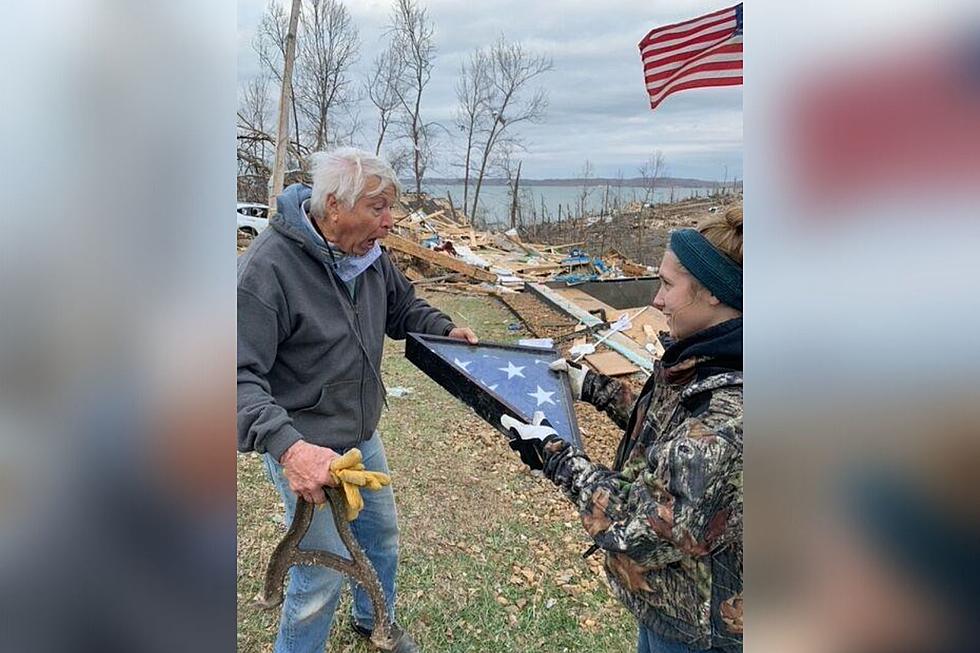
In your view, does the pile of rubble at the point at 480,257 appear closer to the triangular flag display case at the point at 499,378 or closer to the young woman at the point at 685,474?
the triangular flag display case at the point at 499,378

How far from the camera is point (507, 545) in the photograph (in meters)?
2.81

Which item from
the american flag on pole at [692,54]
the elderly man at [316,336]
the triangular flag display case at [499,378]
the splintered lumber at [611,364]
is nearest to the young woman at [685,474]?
the triangular flag display case at [499,378]

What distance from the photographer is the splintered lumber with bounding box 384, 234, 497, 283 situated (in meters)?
8.34

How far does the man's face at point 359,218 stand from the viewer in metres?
1.56

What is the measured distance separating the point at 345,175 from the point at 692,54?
142 cm

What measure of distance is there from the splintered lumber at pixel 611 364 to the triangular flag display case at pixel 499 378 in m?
2.72

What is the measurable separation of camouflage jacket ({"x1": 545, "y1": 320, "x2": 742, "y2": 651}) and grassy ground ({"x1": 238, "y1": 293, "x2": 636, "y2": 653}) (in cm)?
118

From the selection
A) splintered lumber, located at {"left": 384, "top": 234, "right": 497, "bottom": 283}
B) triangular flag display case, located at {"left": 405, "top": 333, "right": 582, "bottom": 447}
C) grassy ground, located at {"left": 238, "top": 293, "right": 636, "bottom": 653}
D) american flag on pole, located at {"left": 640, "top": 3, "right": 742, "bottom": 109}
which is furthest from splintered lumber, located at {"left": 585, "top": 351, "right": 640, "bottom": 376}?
splintered lumber, located at {"left": 384, "top": 234, "right": 497, "bottom": 283}

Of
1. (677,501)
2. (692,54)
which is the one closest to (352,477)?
(677,501)

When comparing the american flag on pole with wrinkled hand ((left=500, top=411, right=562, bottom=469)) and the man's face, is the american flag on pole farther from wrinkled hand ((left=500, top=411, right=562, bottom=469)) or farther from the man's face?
wrinkled hand ((left=500, top=411, right=562, bottom=469))

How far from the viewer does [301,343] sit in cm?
151
